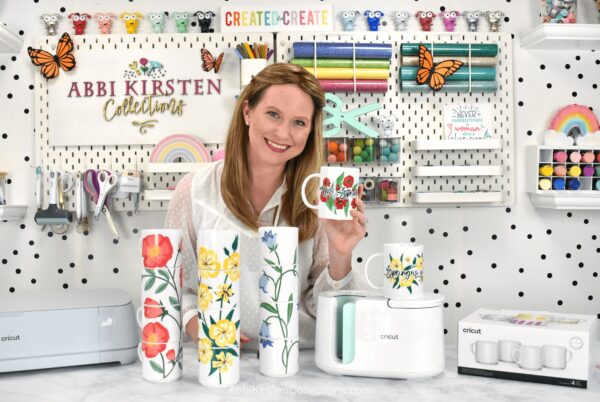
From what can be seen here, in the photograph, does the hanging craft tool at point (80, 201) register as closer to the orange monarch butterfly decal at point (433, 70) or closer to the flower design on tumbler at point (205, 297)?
the flower design on tumbler at point (205, 297)

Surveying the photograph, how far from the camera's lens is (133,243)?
210 centimetres

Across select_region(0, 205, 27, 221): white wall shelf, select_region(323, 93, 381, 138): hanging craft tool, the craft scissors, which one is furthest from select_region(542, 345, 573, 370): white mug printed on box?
select_region(0, 205, 27, 221): white wall shelf

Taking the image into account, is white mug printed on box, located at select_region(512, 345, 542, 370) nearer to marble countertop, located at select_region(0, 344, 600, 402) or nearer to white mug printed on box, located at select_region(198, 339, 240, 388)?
marble countertop, located at select_region(0, 344, 600, 402)

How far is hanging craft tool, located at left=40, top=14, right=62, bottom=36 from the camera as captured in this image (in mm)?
2047

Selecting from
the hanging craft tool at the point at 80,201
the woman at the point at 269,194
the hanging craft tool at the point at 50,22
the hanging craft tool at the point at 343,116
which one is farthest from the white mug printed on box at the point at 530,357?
the hanging craft tool at the point at 50,22

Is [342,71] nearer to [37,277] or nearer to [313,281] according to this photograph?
[313,281]

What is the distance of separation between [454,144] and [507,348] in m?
0.90

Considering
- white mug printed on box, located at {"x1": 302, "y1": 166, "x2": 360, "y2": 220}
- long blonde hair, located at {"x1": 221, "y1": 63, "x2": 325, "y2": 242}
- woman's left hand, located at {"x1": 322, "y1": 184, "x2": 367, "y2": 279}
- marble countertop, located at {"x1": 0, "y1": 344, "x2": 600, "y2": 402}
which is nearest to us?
marble countertop, located at {"x1": 0, "y1": 344, "x2": 600, "y2": 402}

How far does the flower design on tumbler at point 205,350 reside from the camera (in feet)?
3.95

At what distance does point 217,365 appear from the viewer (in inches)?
47.9

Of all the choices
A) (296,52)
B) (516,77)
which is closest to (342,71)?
(296,52)

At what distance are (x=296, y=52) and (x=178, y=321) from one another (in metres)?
1.07

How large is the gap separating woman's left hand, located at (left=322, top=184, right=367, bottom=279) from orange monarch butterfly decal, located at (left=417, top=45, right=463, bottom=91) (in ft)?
2.41

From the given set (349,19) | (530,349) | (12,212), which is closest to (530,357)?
(530,349)
